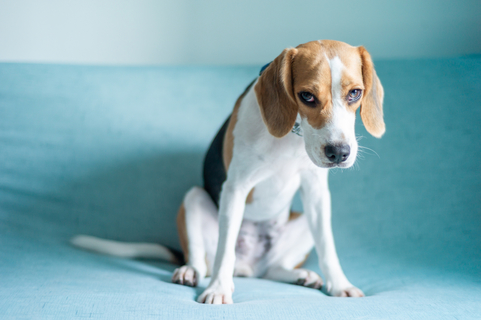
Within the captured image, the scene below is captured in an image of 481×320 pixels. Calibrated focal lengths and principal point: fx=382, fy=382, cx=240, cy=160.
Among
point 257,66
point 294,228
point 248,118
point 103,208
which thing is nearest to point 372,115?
point 248,118

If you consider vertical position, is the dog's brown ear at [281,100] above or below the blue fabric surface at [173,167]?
above

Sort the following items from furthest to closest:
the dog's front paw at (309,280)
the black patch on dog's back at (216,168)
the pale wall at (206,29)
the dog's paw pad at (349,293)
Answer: the pale wall at (206,29) < the black patch on dog's back at (216,168) < the dog's front paw at (309,280) < the dog's paw pad at (349,293)

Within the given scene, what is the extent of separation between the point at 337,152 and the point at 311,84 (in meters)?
0.25

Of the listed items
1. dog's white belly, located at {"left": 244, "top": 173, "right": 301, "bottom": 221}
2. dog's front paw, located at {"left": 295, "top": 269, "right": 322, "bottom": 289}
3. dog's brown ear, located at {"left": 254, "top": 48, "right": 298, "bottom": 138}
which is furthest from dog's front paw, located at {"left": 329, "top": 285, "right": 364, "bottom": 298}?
dog's brown ear, located at {"left": 254, "top": 48, "right": 298, "bottom": 138}

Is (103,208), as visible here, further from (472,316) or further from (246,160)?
(472,316)

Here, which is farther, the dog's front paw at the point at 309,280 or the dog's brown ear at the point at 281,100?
the dog's front paw at the point at 309,280

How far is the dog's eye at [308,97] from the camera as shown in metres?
1.28

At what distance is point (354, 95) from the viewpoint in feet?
4.34

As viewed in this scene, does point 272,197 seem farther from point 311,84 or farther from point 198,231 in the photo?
point 311,84

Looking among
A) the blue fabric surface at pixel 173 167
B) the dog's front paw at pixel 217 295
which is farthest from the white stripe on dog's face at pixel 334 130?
the blue fabric surface at pixel 173 167

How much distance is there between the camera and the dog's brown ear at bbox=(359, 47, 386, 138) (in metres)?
1.40

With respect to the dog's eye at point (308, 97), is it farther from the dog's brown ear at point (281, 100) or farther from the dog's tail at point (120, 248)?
the dog's tail at point (120, 248)

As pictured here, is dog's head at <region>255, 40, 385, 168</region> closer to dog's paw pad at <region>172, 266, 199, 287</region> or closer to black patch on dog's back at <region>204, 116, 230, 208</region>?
black patch on dog's back at <region>204, 116, 230, 208</region>

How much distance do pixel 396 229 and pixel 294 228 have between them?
56 cm
